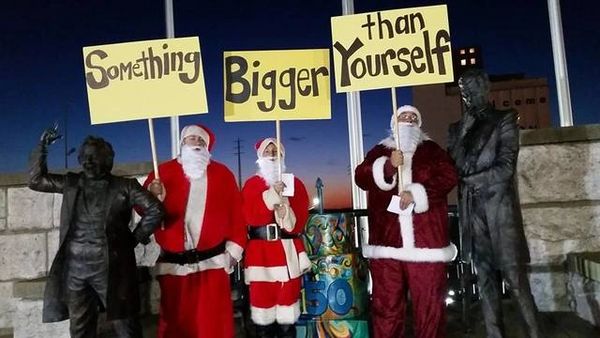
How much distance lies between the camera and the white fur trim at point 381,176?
9.86 feet

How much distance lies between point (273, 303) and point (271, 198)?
63 centimetres

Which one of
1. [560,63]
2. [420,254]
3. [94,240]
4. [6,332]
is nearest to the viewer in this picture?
[94,240]

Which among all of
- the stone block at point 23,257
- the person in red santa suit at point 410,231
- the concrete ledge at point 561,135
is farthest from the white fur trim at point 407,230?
the stone block at point 23,257

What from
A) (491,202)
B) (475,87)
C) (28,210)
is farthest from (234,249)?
(28,210)

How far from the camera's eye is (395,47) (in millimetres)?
2959

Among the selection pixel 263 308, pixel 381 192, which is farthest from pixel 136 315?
pixel 381 192

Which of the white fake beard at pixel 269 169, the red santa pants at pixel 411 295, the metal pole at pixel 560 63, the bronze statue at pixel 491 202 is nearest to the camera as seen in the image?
the bronze statue at pixel 491 202

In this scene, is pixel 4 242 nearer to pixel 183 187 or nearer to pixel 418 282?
pixel 183 187

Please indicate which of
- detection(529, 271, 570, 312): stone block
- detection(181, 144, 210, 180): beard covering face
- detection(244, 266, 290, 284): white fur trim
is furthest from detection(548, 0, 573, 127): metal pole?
detection(181, 144, 210, 180): beard covering face

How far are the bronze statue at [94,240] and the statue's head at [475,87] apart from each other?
5.78ft

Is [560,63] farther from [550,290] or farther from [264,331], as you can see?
[264,331]

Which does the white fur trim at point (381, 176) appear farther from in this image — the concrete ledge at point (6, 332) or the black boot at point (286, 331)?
the concrete ledge at point (6, 332)

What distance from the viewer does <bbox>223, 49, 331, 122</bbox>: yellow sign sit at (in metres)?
3.15

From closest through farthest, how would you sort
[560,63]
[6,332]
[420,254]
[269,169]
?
[420,254] → [269,169] → [6,332] → [560,63]
